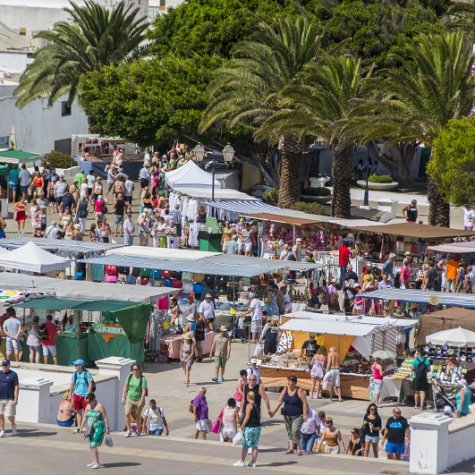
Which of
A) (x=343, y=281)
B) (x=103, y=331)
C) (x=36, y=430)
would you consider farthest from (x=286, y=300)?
(x=36, y=430)

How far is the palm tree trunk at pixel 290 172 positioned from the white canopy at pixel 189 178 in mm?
3500

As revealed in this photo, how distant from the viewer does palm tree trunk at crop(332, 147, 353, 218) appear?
49531mm

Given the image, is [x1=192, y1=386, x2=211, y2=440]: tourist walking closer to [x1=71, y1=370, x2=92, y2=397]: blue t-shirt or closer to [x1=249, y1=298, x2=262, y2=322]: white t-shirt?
[x1=71, y1=370, x2=92, y2=397]: blue t-shirt

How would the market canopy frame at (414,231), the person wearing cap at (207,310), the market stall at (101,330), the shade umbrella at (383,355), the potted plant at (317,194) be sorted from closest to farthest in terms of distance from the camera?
the shade umbrella at (383,355) → the market stall at (101,330) → the person wearing cap at (207,310) → the market canopy frame at (414,231) → the potted plant at (317,194)

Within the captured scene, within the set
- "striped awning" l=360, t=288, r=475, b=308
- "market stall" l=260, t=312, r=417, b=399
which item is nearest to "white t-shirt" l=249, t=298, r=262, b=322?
"striped awning" l=360, t=288, r=475, b=308

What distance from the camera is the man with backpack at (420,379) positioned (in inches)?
1130

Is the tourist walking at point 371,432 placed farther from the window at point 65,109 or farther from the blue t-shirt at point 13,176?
the window at point 65,109

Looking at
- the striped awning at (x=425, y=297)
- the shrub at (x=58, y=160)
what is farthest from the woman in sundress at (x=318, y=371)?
the shrub at (x=58, y=160)

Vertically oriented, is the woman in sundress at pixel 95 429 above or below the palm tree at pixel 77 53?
below

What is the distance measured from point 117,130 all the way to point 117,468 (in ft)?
122

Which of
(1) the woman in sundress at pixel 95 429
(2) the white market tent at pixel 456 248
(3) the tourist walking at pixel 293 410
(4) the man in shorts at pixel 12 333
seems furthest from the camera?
(2) the white market tent at pixel 456 248

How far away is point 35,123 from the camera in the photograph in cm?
6850

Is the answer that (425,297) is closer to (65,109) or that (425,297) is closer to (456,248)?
(456,248)

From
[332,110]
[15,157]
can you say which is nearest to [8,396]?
[332,110]
